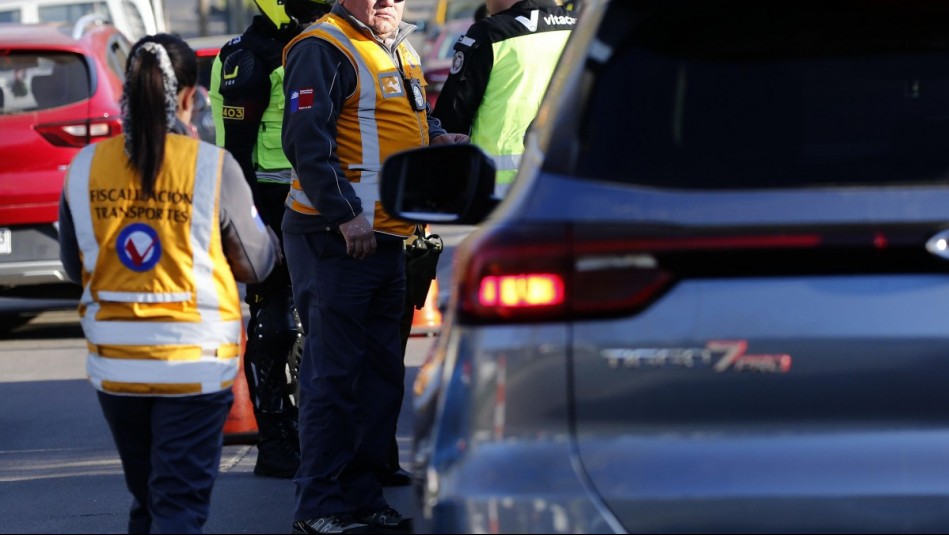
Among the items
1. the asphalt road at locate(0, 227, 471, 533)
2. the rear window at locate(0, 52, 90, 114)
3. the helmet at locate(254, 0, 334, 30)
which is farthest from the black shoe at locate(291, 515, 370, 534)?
the rear window at locate(0, 52, 90, 114)

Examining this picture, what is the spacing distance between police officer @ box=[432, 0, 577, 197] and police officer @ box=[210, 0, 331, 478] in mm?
598

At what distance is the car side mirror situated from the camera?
12.0 feet

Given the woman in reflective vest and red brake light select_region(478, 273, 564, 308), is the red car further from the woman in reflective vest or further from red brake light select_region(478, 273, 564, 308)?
red brake light select_region(478, 273, 564, 308)

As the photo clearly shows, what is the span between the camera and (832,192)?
2.87m

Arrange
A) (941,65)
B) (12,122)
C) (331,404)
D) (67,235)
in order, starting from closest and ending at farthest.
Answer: (941,65) < (67,235) < (331,404) < (12,122)

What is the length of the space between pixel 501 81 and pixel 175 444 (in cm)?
246

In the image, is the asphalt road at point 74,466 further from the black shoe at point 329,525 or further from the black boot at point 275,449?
the black shoe at point 329,525

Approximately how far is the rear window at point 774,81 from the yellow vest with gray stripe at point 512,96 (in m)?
3.21

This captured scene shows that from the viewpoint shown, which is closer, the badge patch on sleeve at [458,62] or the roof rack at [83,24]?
the badge patch on sleeve at [458,62]

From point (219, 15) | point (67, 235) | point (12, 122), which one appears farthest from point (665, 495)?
point (219, 15)

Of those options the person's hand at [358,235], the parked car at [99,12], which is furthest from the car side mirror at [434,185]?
the parked car at [99,12]

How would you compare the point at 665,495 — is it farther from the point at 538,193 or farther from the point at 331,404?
the point at 331,404

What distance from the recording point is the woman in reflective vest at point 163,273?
420 centimetres

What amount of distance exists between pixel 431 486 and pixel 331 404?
2.45 meters
